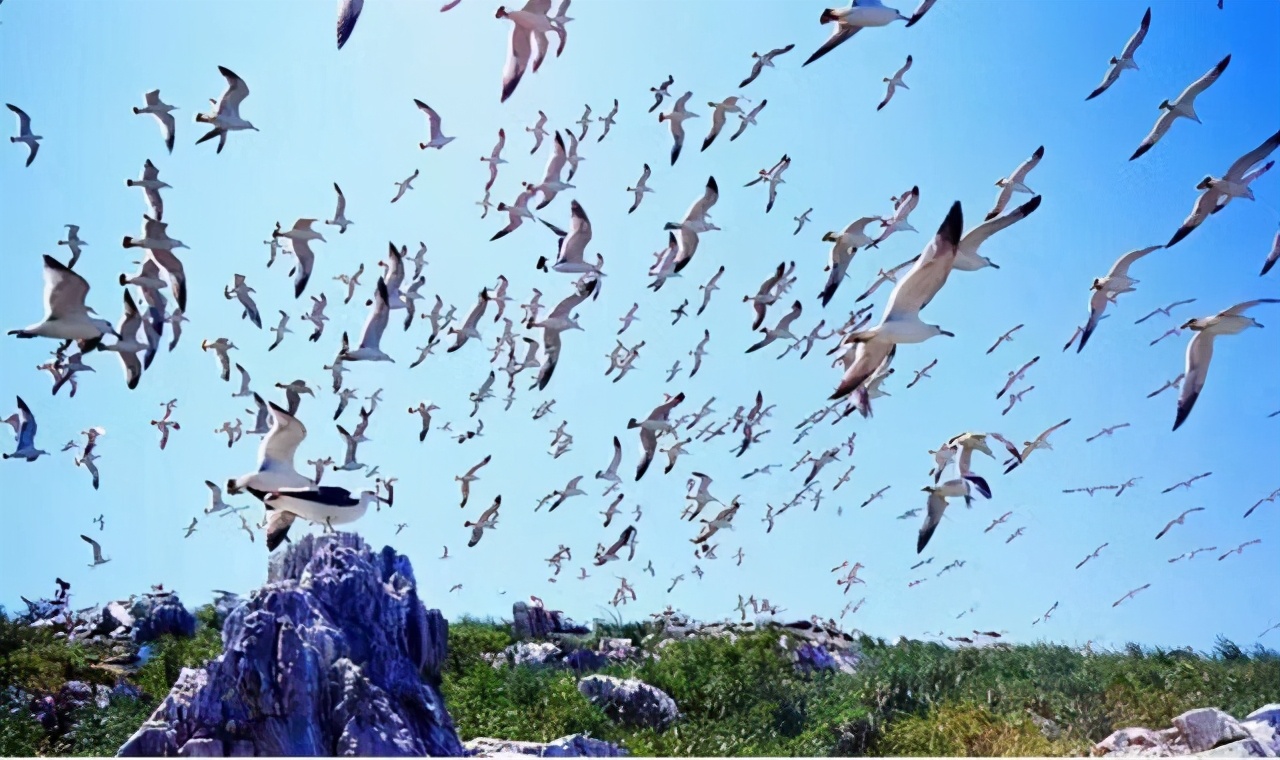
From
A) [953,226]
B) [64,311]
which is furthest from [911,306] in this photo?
[64,311]

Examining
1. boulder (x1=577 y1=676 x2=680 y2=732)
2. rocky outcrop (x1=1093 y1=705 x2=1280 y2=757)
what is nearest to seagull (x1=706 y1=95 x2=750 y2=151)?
boulder (x1=577 y1=676 x2=680 y2=732)

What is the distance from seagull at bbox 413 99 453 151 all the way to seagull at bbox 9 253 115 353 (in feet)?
9.87

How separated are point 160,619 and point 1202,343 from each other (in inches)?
Answer: 308

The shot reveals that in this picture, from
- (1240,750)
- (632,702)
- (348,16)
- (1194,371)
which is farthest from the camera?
(632,702)

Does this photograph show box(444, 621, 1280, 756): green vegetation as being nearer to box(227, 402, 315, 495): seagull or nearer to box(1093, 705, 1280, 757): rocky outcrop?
box(1093, 705, 1280, 757): rocky outcrop

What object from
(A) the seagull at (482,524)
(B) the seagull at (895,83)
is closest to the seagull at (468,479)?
(A) the seagull at (482,524)

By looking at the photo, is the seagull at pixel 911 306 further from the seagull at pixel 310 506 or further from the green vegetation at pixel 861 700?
the seagull at pixel 310 506

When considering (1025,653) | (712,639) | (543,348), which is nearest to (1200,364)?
(1025,653)

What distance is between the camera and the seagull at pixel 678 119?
9.45 metres

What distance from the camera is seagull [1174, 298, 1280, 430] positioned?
249 inches

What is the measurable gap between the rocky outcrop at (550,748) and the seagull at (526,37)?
3.84 meters

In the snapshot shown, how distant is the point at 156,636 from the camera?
9.22 metres

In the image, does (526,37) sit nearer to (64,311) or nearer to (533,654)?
(64,311)

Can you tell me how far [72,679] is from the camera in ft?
27.1
